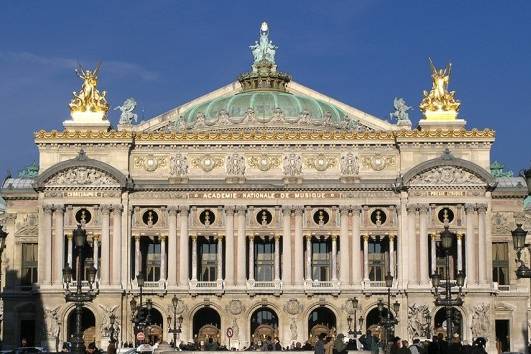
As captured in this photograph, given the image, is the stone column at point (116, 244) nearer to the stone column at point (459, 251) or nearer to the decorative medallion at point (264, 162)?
the decorative medallion at point (264, 162)

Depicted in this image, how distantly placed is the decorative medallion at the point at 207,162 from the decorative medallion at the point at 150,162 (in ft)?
9.08

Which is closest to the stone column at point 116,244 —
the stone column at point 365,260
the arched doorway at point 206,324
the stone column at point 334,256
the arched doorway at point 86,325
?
the arched doorway at point 86,325

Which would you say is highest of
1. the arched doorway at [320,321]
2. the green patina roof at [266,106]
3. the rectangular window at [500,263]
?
the green patina roof at [266,106]

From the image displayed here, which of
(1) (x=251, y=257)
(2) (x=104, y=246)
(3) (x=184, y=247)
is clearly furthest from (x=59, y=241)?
(1) (x=251, y=257)

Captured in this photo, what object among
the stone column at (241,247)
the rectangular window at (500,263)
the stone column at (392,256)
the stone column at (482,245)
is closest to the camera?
the stone column at (482,245)

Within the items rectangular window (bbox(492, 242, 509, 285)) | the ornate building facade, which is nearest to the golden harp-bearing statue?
the ornate building facade

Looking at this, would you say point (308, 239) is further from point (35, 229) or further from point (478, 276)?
point (35, 229)

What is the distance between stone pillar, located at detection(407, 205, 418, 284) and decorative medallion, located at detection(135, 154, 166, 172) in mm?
21286

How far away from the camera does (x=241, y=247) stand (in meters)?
103

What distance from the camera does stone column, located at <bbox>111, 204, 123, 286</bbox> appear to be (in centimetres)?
10162

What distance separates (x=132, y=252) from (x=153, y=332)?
6.99 m

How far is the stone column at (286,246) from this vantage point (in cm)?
10238

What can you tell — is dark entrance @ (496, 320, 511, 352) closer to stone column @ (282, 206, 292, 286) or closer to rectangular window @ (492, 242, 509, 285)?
rectangular window @ (492, 242, 509, 285)

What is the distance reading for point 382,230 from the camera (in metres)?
103
